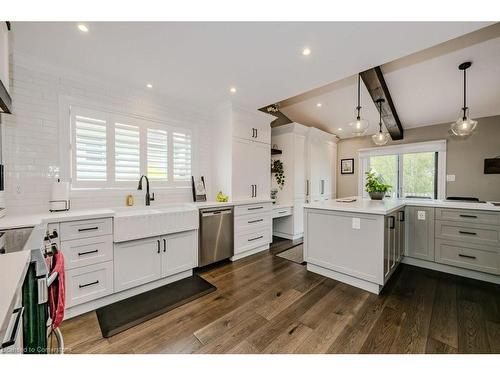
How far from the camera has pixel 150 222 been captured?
2.36 meters

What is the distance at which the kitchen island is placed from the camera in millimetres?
2379

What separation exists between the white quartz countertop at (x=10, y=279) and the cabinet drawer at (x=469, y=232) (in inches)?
157

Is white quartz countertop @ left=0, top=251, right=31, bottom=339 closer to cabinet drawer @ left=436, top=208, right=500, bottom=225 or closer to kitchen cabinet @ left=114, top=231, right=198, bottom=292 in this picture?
kitchen cabinet @ left=114, top=231, right=198, bottom=292

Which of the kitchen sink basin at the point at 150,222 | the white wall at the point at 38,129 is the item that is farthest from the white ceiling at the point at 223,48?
the kitchen sink basin at the point at 150,222

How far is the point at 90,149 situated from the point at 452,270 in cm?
493

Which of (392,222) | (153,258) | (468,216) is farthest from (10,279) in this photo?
(468,216)

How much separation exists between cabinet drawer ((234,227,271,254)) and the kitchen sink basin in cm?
84

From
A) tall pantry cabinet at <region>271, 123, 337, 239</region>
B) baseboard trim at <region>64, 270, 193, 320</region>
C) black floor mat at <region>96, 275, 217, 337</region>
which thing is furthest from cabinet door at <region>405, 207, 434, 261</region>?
baseboard trim at <region>64, 270, 193, 320</region>

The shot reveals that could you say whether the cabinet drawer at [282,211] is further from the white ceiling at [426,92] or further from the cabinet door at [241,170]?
the white ceiling at [426,92]

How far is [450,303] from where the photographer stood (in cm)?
216

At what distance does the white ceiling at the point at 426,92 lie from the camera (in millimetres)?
2943

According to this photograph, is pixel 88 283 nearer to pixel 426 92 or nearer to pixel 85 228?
pixel 85 228
